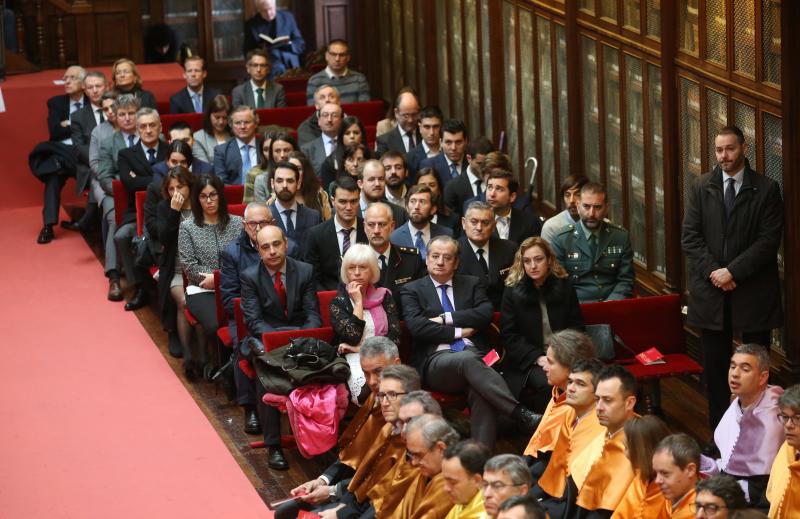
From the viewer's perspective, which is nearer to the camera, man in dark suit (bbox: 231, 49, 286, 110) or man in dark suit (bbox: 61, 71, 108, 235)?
man in dark suit (bbox: 61, 71, 108, 235)

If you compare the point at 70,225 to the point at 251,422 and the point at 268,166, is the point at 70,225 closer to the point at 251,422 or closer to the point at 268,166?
the point at 268,166

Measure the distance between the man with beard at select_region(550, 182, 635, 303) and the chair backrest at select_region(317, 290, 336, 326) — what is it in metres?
1.24

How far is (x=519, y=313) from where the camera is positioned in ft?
24.3

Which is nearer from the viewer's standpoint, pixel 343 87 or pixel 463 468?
pixel 463 468

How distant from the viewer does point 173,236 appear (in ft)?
28.9

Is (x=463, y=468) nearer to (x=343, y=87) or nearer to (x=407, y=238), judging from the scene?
(x=407, y=238)

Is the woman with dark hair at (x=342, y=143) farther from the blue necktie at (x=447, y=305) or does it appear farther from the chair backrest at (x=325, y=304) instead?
the blue necktie at (x=447, y=305)

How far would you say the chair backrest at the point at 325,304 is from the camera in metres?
7.80

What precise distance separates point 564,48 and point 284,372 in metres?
3.86

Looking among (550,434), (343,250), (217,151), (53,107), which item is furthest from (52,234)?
(550,434)

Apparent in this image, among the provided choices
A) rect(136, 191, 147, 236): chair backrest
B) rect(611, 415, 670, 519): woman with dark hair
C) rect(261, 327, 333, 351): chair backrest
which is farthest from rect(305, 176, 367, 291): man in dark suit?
rect(611, 415, 670, 519): woman with dark hair

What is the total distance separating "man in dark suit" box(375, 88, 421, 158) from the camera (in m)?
10.3

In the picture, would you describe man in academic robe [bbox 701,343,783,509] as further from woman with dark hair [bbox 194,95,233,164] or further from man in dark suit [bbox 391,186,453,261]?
woman with dark hair [bbox 194,95,233,164]

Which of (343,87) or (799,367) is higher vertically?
(343,87)
